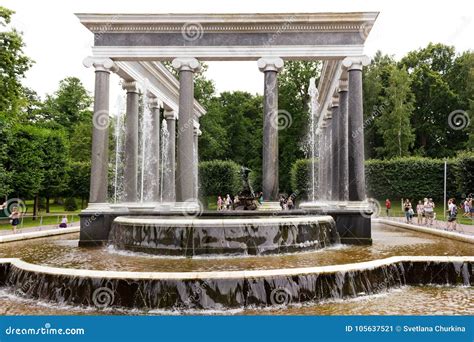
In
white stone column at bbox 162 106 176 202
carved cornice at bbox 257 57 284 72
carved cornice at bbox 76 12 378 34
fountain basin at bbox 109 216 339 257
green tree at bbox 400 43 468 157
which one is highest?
green tree at bbox 400 43 468 157

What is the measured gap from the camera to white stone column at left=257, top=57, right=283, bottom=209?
2142 cm

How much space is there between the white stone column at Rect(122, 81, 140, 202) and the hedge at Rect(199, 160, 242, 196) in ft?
91.3

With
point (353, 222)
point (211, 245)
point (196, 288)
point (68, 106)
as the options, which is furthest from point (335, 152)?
point (68, 106)

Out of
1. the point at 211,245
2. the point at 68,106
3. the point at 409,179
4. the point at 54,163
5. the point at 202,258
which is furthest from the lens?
the point at 68,106

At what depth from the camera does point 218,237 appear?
14.5 meters

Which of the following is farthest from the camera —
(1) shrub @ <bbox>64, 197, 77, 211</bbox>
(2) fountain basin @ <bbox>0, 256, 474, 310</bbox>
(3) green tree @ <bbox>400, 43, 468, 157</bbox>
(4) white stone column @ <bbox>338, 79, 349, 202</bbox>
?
(3) green tree @ <bbox>400, 43, 468, 157</bbox>

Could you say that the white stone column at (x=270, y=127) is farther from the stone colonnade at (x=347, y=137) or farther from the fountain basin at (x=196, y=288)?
the fountain basin at (x=196, y=288)

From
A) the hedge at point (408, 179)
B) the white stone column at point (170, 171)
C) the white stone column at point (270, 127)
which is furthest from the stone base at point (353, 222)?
the hedge at point (408, 179)

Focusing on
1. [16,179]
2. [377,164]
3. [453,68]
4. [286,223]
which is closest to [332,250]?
[286,223]

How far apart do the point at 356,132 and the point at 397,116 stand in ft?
136

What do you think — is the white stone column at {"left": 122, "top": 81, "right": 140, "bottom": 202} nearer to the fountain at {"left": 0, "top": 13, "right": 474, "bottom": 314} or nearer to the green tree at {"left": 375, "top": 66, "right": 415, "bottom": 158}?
the fountain at {"left": 0, "top": 13, "right": 474, "bottom": 314}

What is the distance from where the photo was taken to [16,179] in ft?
125

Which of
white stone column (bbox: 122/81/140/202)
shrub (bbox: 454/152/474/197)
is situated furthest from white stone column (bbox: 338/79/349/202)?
shrub (bbox: 454/152/474/197)

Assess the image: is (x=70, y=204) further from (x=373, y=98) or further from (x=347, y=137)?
(x=373, y=98)
